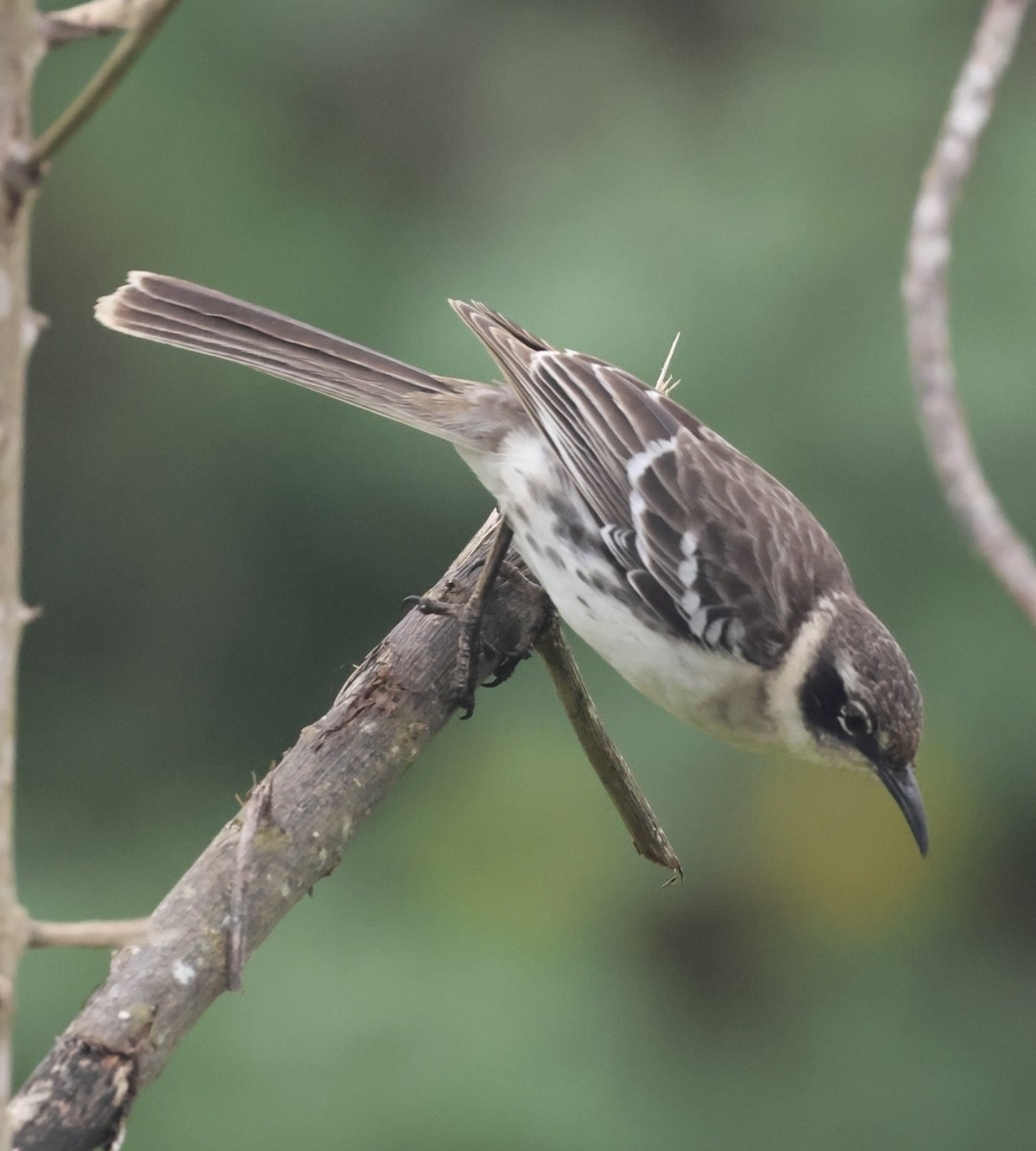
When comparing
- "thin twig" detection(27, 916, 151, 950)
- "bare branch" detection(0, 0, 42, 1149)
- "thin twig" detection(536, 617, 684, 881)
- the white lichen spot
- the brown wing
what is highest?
"bare branch" detection(0, 0, 42, 1149)

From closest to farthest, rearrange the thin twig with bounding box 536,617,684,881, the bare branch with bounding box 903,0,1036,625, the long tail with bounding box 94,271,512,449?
the bare branch with bounding box 903,0,1036,625 < the thin twig with bounding box 536,617,684,881 < the long tail with bounding box 94,271,512,449

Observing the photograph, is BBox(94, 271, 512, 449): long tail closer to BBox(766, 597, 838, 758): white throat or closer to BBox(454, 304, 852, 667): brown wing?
BBox(454, 304, 852, 667): brown wing

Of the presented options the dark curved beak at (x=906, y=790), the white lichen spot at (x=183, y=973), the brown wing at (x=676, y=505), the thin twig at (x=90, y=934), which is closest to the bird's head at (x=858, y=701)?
the dark curved beak at (x=906, y=790)

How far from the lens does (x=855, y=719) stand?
3330 mm

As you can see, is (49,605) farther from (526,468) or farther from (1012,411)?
(1012,411)

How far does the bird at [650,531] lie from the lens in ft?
11.1

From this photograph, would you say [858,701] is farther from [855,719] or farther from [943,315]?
[943,315]

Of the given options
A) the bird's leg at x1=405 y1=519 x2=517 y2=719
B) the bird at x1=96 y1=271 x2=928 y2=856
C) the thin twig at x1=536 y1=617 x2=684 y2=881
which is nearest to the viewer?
the bird's leg at x1=405 y1=519 x2=517 y2=719

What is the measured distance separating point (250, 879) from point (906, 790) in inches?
60.0

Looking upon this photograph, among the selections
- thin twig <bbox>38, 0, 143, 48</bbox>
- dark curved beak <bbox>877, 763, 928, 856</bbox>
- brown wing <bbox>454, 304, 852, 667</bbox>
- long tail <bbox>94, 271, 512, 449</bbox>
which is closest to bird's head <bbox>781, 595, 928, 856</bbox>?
dark curved beak <bbox>877, 763, 928, 856</bbox>

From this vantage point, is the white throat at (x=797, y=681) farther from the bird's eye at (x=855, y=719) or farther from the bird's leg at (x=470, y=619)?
the bird's leg at (x=470, y=619)

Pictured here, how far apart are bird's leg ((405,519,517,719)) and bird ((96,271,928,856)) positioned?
121 millimetres

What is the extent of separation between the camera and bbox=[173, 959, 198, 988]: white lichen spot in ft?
7.62

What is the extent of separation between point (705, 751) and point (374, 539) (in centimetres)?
123
